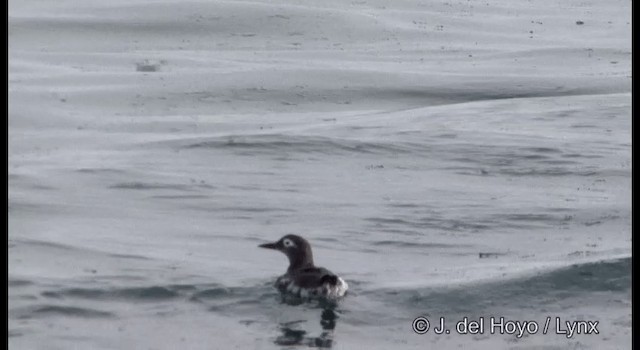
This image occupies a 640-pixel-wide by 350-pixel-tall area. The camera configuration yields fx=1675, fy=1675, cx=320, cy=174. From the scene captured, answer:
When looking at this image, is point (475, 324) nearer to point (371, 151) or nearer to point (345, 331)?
point (345, 331)

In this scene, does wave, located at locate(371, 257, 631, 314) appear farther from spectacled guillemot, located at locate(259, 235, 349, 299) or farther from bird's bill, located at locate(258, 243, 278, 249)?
bird's bill, located at locate(258, 243, 278, 249)

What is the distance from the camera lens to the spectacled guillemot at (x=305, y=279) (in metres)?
9.33

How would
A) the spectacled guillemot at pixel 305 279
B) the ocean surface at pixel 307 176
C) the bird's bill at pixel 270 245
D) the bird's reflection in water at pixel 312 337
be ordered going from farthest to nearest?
the bird's bill at pixel 270 245
the spectacled guillemot at pixel 305 279
the ocean surface at pixel 307 176
the bird's reflection in water at pixel 312 337

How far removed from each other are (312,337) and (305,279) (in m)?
0.83

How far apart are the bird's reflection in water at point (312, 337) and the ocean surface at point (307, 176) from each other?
19 mm

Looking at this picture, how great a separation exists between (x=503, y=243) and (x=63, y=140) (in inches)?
164

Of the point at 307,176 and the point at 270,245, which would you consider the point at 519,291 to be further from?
the point at 307,176

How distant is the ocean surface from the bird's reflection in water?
0.06ft

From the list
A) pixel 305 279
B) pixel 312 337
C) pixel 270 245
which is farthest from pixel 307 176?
pixel 312 337

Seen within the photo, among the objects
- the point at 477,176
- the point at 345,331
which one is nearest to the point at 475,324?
the point at 345,331

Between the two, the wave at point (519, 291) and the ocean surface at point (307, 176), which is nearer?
the ocean surface at point (307, 176)

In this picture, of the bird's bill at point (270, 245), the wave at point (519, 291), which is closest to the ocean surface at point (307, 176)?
the wave at point (519, 291)

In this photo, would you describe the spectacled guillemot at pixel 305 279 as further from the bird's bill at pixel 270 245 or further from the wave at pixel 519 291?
the wave at pixel 519 291
